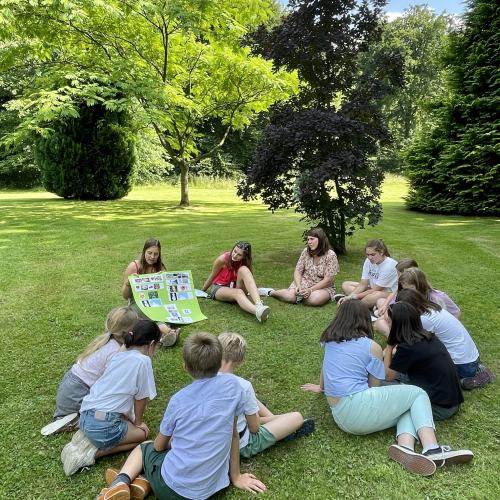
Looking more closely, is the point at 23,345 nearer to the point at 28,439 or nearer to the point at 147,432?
the point at 28,439

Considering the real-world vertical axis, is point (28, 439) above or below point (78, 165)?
below

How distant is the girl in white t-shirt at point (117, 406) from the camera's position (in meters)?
2.73

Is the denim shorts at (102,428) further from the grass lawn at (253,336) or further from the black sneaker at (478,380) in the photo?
the black sneaker at (478,380)

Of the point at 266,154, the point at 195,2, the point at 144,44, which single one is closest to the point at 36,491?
the point at 266,154

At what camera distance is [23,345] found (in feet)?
14.6

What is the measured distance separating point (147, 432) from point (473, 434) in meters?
2.21

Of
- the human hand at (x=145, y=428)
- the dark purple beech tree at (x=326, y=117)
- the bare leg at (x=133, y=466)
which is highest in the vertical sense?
the dark purple beech tree at (x=326, y=117)

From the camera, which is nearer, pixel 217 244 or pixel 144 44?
pixel 217 244

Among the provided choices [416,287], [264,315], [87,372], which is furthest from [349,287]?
[87,372]

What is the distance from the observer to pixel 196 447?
7.77 feet

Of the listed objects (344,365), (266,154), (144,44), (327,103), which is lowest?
(344,365)

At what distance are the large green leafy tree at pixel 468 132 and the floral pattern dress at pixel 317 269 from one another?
9.42 meters

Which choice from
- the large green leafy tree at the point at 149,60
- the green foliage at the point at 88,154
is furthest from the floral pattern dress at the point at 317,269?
the green foliage at the point at 88,154

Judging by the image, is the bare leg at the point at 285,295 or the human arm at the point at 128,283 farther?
the bare leg at the point at 285,295
